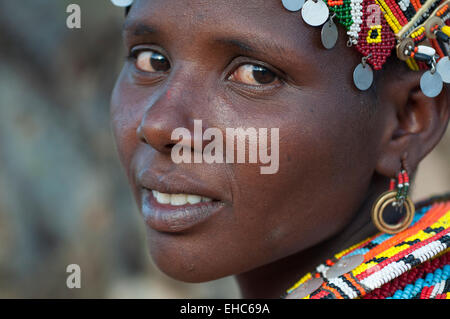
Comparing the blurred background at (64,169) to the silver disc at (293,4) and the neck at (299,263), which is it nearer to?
the neck at (299,263)

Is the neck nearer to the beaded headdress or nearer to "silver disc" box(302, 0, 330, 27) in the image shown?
the beaded headdress

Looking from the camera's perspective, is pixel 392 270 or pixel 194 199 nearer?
pixel 392 270

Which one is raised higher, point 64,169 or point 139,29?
point 64,169

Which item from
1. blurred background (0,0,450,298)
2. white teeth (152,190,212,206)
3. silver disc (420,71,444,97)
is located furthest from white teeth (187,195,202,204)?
blurred background (0,0,450,298)

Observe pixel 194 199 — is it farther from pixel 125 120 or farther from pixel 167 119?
pixel 125 120

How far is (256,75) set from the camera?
1.96m

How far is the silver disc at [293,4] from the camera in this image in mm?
1888

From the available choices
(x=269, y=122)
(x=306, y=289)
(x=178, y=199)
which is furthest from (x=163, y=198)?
(x=306, y=289)

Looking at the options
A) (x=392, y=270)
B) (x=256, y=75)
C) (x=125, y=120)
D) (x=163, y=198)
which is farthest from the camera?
(x=125, y=120)

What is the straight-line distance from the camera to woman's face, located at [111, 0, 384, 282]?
190cm

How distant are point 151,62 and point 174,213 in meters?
0.58
